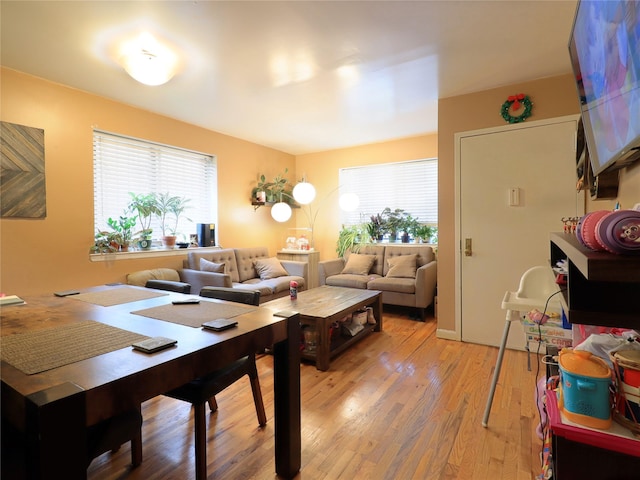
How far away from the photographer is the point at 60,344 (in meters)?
1.07

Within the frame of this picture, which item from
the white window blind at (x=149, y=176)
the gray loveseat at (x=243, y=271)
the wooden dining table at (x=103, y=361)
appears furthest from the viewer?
the gray loveseat at (x=243, y=271)

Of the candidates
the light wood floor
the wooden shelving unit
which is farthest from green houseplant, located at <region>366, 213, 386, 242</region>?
the wooden shelving unit

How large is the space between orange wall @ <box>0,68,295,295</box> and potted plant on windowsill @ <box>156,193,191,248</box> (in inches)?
9.4

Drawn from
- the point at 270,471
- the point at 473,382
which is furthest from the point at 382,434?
the point at 473,382

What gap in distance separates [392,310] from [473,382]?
2.12 m

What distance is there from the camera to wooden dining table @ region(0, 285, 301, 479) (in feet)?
2.40

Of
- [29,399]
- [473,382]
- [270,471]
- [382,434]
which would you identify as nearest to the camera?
Answer: [29,399]

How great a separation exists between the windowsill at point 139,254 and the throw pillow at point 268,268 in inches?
27.9

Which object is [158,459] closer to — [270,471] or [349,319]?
[270,471]

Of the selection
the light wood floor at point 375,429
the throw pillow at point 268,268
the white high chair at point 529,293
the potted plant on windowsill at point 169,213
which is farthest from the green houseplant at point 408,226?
the potted plant on windowsill at point 169,213

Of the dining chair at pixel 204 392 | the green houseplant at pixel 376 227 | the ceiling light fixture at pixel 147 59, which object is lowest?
the dining chair at pixel 204 392

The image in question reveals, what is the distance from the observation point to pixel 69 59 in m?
2.48

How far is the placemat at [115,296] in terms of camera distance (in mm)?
1718

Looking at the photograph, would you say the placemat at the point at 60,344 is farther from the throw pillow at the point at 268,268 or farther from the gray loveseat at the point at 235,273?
the throw pillow at the point at 268,268
